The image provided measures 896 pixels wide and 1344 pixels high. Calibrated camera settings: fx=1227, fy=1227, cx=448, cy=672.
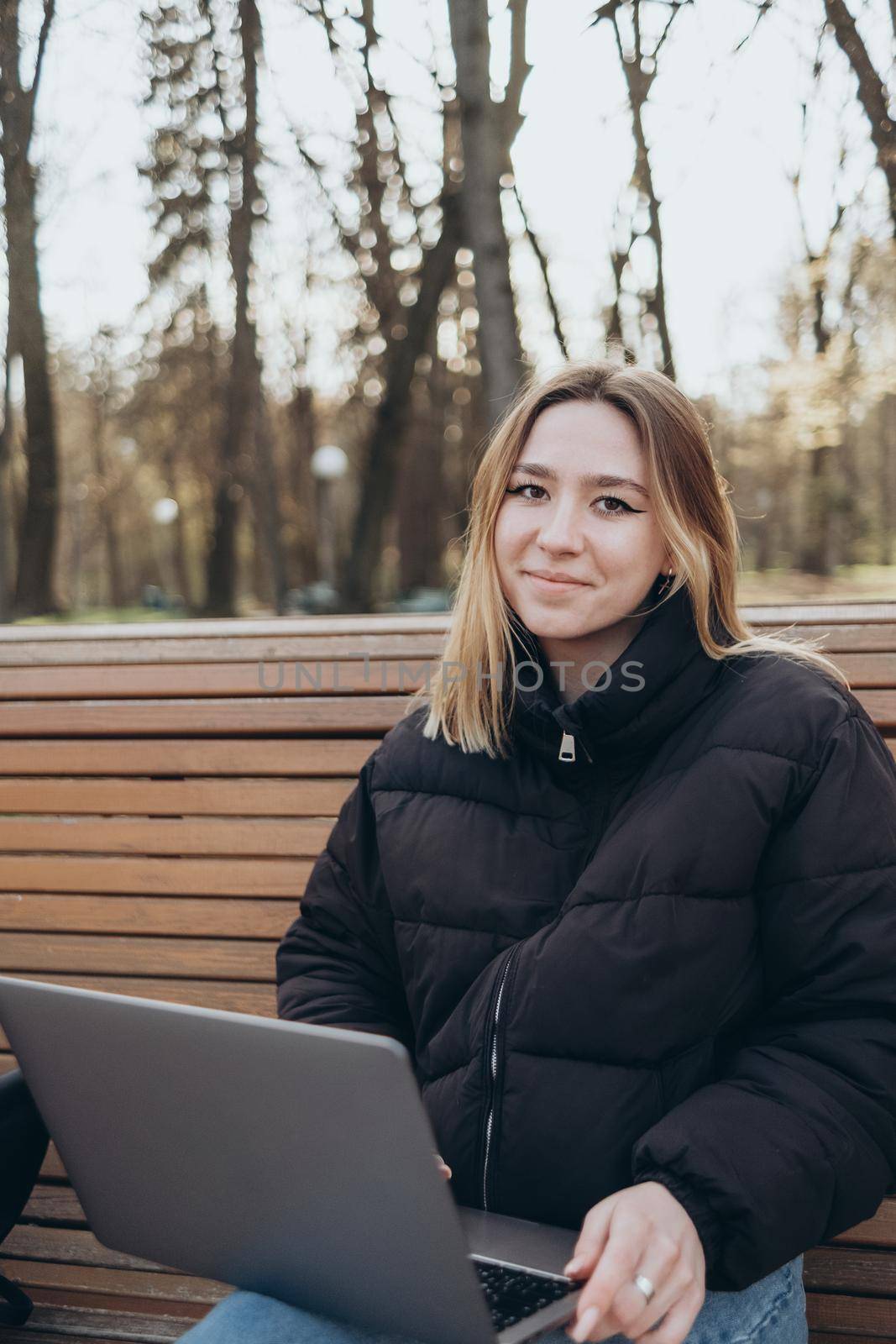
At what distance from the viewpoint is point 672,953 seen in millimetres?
1437

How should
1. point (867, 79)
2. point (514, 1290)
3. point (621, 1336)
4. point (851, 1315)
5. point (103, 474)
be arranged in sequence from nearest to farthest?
point (514, 1290) < point (621, 1336) < point (851, 1315) < point (867, 79) < point (103, 474)

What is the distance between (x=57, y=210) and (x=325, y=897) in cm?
310

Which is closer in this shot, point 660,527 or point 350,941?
point 660,527

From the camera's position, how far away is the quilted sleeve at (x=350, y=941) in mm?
1730

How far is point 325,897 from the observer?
5.91 ft

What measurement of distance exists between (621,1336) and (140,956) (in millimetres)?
1390

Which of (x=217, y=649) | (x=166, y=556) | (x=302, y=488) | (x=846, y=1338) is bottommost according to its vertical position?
(x=846, y=1338)

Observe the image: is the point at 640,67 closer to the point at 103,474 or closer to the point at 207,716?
the point at 207,716

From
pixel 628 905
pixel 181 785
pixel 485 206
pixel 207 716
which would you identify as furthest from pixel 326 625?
pixel 485 206

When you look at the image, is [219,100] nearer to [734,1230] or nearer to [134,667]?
[134,667]

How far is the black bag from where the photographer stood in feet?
5.77

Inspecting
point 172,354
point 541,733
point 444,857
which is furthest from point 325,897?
point 172,354

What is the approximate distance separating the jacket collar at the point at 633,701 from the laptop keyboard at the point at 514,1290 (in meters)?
0.61

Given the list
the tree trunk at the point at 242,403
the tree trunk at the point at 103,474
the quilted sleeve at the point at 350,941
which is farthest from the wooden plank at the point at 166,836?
the tree trunk at the point at 103,474
